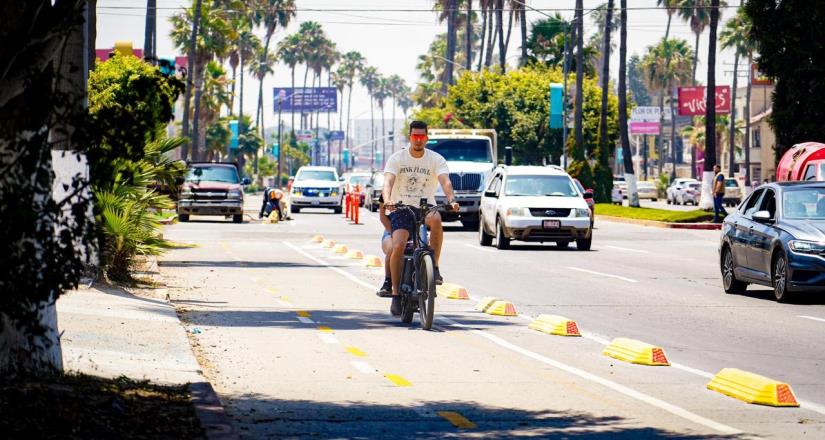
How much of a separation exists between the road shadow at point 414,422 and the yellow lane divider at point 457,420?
12 mm

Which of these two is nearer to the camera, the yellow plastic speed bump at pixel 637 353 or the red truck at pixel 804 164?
the yellow plastic speed bump at pixel 637 353

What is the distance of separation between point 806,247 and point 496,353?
252 inches

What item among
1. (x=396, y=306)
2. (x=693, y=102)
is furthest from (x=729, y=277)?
(x=693, y=102)

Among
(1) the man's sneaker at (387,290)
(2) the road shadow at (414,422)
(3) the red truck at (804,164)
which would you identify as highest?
(3) the red truck at (804,164)

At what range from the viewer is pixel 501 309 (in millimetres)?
16609

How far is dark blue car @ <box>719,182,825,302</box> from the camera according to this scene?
17781 millimetres

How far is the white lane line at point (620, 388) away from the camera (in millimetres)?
9094

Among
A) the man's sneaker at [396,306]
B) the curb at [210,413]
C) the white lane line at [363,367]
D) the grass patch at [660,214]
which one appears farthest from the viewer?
the grass patch at [660,214]

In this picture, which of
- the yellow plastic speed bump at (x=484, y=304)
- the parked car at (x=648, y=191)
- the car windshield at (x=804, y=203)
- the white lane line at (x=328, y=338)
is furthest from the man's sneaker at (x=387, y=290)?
the parked car at (x=648, y=191)

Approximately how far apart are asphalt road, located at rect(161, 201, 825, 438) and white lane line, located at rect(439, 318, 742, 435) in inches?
0.6

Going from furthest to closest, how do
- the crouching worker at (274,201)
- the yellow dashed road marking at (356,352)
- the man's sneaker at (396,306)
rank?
the crouching worker at (274,201)
the man's sneaker at (396,306)
the yellow dashed road marking at (356,352)

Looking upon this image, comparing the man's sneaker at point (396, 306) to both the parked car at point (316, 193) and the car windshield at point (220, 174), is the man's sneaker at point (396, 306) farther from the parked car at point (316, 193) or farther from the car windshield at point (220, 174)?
the parked car at point (316, 193)

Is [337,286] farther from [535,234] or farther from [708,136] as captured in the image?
[708,136]

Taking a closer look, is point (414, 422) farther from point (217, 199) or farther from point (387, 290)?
point (217, 199)
